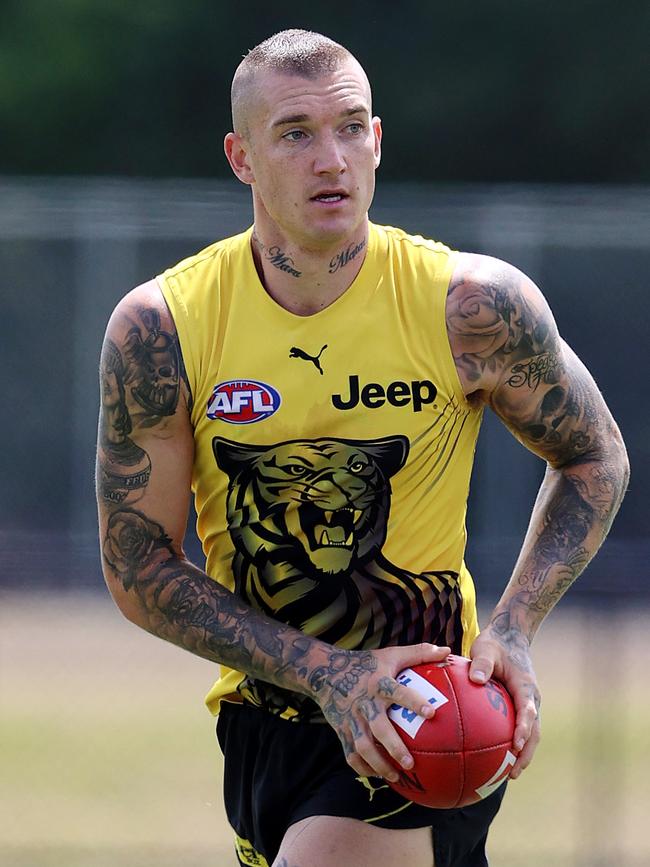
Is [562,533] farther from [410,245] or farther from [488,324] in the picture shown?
[410,245]

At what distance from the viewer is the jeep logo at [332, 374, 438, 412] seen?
13.8 ft

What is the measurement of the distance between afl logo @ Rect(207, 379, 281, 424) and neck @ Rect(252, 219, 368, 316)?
0.26 metres

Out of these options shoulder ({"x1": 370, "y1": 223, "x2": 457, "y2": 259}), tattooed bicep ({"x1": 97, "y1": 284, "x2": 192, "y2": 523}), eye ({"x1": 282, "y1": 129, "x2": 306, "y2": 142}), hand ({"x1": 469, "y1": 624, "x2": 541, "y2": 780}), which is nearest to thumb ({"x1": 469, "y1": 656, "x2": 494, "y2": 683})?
hand ({"x1": 469, "y1": 624, "x2": 541, "y2": 780})

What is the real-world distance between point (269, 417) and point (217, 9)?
1468 cm

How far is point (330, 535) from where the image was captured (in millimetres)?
4289

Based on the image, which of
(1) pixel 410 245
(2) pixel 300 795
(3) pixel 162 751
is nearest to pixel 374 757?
(2) pixel 300 795

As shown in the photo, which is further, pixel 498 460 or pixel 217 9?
pixel 217 9

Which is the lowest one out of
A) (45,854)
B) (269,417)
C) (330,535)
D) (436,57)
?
(45,854)

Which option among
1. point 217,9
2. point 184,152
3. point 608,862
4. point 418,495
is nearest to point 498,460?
point 608,862

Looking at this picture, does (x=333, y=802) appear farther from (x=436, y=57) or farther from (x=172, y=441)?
(x=436, y=57)

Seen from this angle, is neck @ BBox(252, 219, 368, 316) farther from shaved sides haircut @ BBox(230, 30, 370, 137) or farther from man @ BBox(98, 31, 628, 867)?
shaved sides haircut @ BBox(230, 30, 370, 137)

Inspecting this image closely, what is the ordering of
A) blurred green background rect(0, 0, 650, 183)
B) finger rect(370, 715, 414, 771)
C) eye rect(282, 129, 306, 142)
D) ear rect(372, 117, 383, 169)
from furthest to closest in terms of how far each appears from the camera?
blurred green background rect(0, 0, 650, 183) < ear rect(372, 117, 383, 169) < eye rect(282, 129, 306, 142) < finger rect(370, 715, 414, 771)

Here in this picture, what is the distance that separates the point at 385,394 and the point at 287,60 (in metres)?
0.91

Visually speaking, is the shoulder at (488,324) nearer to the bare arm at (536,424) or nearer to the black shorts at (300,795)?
the bare arm at (536,424)
